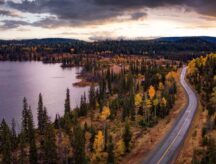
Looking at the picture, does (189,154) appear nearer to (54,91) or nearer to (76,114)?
(76,114)

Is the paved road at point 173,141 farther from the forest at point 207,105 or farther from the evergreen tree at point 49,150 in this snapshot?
the evergreen tree at point 49,150

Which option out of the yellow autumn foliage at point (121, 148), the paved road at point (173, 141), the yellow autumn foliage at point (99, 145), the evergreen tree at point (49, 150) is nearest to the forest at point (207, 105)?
the paved road at point (173, 141)

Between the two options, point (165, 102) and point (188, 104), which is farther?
point (188, 104)

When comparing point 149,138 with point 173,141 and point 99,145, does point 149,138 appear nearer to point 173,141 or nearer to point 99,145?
point 173,141

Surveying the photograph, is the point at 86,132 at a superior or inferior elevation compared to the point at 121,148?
inferior

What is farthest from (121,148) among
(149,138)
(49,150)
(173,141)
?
(49,150)

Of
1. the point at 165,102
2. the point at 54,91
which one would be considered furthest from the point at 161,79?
the point at 54,91
